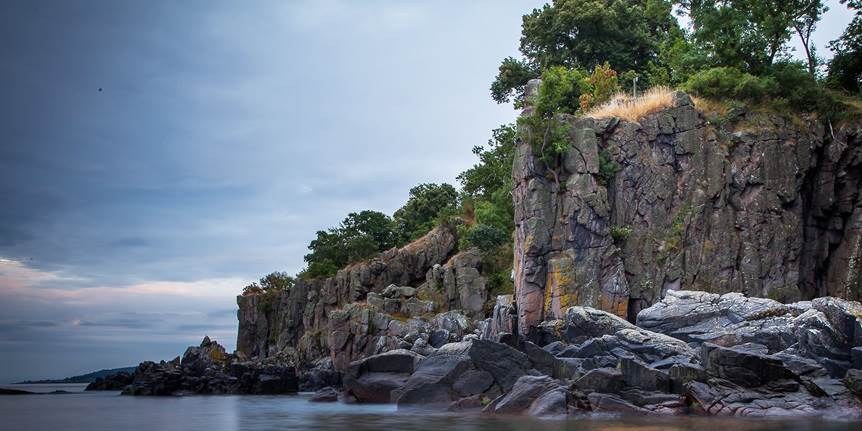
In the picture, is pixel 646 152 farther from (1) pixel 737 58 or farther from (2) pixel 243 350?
(2) pixel 243 350

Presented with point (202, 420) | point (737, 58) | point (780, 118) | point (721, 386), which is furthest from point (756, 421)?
point (737, 58)

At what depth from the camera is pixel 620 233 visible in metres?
34.4

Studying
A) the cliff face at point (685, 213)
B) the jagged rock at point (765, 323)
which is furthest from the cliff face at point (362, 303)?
the jagged rock at point (765, 323)

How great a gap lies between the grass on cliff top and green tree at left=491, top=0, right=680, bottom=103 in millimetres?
15115

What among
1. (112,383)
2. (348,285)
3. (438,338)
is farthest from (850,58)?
(112,383)

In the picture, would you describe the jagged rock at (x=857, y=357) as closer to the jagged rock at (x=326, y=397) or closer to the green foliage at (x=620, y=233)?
the green foliage at (x=620, y=233)

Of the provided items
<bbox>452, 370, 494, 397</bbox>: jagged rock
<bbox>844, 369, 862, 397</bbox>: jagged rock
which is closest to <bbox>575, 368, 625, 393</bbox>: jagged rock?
<bbox>452, 370, 494, 397</bbox>: jagged rock

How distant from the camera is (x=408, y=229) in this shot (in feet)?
247

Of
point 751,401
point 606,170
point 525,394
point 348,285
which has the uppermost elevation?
point 606,170

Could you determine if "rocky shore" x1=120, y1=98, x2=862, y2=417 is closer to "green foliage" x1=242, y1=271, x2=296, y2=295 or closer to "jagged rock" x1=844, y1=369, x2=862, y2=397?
"jagged rock" x1=844, y1=369, x2=862, y2=397

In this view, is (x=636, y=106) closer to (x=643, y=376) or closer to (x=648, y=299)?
(x=648, y=299)

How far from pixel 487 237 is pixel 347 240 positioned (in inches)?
1026

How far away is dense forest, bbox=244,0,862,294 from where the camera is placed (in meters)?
37.0

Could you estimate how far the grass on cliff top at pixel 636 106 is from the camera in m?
36.5
